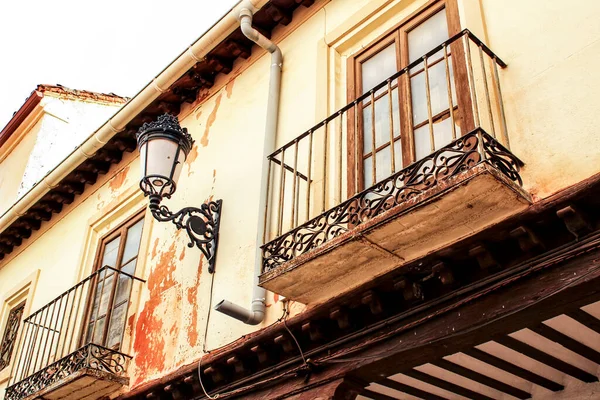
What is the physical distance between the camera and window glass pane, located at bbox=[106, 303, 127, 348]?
24.7 ft

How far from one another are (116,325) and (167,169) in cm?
213

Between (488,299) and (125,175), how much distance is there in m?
5.97

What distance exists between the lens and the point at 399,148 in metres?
5.47

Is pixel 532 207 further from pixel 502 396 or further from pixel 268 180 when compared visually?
pixel 268 180

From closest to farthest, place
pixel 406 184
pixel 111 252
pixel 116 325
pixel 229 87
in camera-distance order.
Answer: pixel 406 184 < pixel 116 325 < pixel 229 87 < pixel 111 252

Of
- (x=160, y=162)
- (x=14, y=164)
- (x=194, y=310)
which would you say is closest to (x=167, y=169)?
(x=160, y=162)

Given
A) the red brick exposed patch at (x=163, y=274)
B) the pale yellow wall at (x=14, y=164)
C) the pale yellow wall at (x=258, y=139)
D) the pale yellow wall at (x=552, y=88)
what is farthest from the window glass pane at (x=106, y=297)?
the pale yellow wall at (x=14, y=164)

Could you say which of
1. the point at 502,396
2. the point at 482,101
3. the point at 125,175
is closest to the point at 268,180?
the point at 482,101

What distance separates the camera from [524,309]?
3.82 metres

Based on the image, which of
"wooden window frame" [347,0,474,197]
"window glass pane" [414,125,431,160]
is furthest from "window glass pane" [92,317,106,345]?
"window glass pane" [414,125,431,160]

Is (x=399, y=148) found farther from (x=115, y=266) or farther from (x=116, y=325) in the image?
(x=115, y=266)

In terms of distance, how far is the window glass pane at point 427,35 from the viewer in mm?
5793

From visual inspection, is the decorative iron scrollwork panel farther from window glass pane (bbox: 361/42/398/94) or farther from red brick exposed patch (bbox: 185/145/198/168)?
window glass pane (bbox: 361/42/398/94)

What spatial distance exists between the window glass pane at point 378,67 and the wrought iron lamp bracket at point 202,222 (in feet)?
5.79
